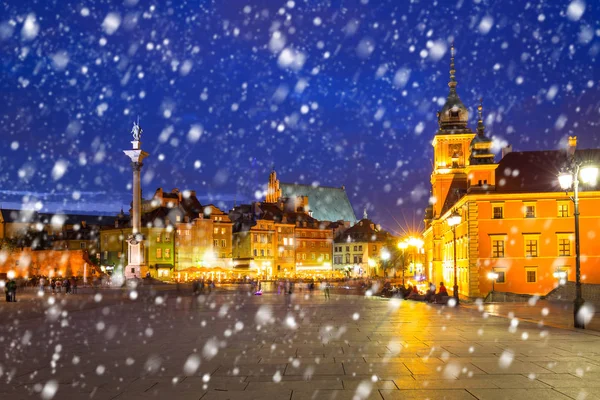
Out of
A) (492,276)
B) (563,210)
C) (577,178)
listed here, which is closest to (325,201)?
(492,276)

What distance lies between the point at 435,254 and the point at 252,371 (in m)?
81.9

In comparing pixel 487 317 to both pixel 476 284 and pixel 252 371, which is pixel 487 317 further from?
pixel 476 284

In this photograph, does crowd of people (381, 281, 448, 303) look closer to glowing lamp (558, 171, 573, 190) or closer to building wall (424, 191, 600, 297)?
building wall (424, 191, 600, 297)

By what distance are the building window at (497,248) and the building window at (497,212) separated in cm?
212

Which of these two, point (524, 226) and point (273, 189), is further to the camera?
point (273, 189)

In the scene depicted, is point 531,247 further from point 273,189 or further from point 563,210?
point 273,189

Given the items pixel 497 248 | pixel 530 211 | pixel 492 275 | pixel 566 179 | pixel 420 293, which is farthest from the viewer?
pixel 497 248

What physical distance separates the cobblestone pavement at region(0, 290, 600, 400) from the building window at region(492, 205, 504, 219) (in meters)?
35.7

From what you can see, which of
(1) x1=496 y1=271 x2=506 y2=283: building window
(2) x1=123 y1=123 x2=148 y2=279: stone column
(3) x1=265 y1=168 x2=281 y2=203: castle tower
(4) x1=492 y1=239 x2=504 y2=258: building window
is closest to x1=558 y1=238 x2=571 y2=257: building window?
(4) x1=492 y1=239 x2=504 y2=258: building window

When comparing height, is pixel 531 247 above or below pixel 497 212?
below

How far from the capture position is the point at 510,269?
56.9m

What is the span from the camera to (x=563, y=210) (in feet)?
184

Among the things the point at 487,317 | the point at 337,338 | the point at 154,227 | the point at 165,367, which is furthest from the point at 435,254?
the point at 165,367

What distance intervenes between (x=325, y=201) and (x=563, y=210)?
108427mm
